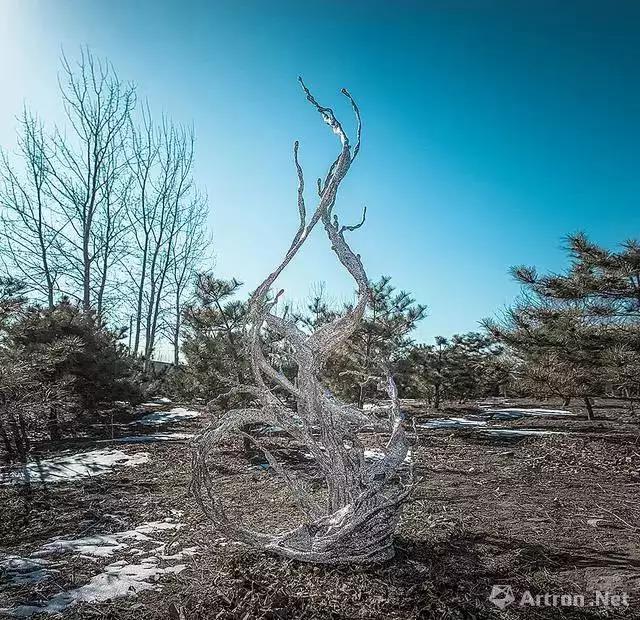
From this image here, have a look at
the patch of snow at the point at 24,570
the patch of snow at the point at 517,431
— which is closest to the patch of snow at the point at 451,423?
the patch of snow at the point at 517,431

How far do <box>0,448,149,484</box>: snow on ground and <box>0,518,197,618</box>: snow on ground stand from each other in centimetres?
220

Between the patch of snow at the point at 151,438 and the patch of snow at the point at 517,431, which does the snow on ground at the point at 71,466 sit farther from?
the patch of snow at the point at 517,431

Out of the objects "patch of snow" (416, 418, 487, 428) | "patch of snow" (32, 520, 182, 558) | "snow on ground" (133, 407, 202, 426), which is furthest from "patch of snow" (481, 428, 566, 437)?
"patch of snow" (32, 520, 182, 558)

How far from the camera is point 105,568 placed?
2594mm

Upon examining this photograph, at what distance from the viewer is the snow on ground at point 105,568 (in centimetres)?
222

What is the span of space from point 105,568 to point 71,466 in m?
3.63

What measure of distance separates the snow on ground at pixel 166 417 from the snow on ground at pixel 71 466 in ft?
12.0

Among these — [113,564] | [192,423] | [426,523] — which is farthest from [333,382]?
[113,564]

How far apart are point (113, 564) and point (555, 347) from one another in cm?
709

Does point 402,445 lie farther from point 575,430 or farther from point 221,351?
point 575,430

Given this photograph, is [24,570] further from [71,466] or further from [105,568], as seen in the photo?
[71,466]

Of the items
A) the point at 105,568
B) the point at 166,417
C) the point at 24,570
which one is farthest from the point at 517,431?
the point at 166,417

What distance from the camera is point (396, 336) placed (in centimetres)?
1128

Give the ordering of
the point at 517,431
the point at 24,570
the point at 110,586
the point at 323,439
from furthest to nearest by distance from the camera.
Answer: the point at 517,431
the point at 323,439
the point at 24,570
the point at 110,586
